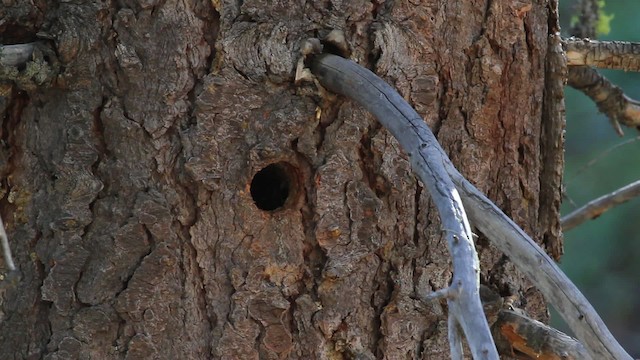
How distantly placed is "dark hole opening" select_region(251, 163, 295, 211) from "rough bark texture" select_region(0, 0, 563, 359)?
1 centimetres

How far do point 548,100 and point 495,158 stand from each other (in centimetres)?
19

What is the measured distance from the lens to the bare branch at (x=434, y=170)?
1042mm

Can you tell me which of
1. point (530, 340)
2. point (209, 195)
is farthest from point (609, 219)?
point (209, 195)

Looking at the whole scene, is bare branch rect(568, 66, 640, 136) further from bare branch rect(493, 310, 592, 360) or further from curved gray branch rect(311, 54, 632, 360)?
curved gray branch rect(311, 54, 632, 360)

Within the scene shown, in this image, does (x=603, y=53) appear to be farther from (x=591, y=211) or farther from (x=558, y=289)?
(x=558, y=289)

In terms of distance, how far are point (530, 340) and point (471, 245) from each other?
1.62ft

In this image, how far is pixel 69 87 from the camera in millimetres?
1536

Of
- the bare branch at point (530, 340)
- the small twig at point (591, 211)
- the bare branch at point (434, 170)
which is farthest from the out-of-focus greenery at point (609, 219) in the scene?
the bare branch at point (434, 170)

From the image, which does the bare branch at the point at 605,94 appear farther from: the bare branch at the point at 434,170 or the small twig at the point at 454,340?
the small twig at the point at 454,340

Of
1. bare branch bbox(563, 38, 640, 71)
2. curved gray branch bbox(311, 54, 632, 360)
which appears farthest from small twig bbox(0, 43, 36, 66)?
bare branch bbox(563, 38, 640, 71)

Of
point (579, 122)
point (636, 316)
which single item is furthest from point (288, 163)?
point (636, 316)

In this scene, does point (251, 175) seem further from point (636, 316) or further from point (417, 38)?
point (636, 316)

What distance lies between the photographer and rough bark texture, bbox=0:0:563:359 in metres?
Answer: 1.50

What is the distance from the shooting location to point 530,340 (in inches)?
60.2
